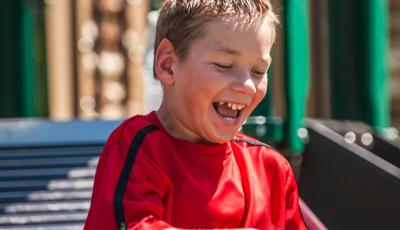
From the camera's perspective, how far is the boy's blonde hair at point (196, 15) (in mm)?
2312

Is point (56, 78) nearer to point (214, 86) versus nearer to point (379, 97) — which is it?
point (379, 97)

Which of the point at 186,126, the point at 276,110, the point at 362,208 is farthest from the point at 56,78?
the point at 186,126

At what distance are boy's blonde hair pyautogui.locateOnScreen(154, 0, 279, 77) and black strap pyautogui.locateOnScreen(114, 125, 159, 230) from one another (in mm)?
225

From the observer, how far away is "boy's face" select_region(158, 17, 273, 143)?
2.29m

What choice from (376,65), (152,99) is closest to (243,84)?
(152,99)

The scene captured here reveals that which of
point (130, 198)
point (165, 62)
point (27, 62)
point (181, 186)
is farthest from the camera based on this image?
point (27, 62)

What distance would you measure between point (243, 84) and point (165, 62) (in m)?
0.23

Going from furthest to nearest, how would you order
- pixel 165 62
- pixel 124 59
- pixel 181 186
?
pixel 124 59
pixel 165 62
pixel 181 186

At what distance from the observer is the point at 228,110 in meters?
2.35

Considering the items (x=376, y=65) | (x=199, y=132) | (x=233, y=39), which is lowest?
(x=376, y=65)

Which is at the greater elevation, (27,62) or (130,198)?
(130,198)

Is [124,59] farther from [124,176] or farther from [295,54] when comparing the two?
[124,176]

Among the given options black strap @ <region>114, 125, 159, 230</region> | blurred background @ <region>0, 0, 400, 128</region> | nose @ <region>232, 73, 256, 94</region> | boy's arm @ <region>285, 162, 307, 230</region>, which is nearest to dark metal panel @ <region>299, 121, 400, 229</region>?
blurred background @ <region>0, 0, 400, 128</region>

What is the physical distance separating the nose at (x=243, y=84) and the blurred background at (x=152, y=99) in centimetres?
133
